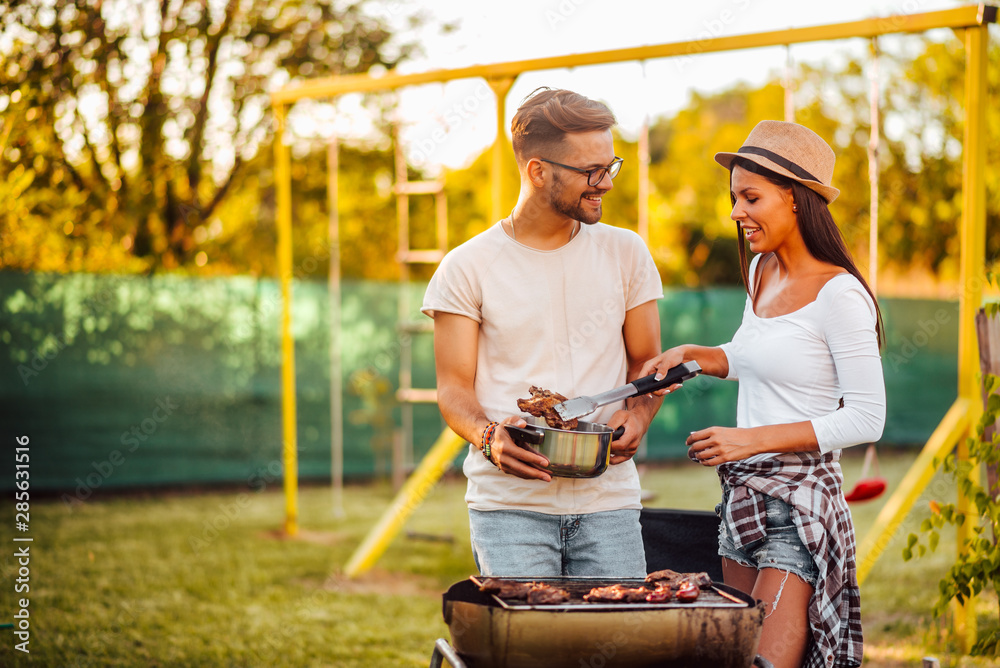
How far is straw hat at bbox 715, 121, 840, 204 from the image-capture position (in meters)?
2.20

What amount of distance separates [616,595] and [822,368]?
79cm

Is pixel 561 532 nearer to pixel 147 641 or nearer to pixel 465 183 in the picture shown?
pixel 147 641

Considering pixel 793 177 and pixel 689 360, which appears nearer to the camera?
pixel 793 177

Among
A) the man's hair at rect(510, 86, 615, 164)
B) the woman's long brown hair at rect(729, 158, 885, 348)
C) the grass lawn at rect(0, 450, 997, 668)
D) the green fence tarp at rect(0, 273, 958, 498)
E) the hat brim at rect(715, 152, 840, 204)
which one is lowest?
the grass lawn at rect(0, 450, 997, 668)

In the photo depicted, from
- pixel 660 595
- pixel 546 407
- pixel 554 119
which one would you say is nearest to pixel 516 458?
pixel 546 407

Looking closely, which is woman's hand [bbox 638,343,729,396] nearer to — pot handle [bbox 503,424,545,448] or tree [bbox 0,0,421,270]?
pot handle [bbox 503,424,545,448]

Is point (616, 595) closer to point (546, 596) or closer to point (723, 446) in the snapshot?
point (546, 596)

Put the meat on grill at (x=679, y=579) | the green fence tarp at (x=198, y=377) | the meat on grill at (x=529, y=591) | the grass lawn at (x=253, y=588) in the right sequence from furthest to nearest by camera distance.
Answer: the green fence tarp at (x=198, y=377)
the grass lawn at (x=253, y=588)
the meat on grill at (x=679, y=579)
the meat on grill at (x=529, y=591)

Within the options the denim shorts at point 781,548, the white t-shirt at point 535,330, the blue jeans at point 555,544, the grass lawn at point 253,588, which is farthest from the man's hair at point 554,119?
the grass lawn at point 253,588

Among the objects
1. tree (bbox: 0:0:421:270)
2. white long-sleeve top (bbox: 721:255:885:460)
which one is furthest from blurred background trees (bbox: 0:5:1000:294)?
white long-sleeve top (bbox: 721:255:885:460)

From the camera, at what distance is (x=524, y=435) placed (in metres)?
1.98

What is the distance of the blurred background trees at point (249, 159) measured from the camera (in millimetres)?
8336

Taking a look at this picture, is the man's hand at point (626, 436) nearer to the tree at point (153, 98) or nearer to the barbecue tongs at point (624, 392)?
the barbecue tongs at point (624, 392)

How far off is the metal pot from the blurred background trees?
10.9 feet
